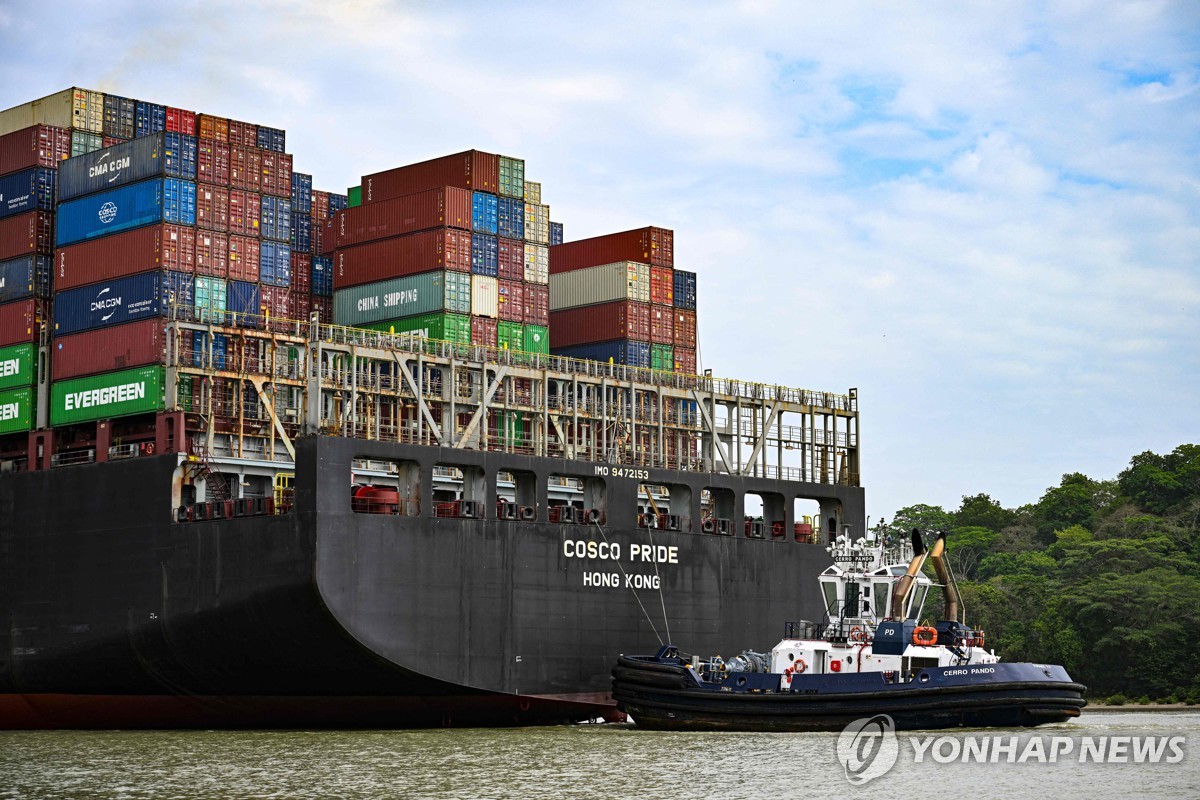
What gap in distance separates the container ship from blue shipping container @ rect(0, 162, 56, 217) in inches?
3.4

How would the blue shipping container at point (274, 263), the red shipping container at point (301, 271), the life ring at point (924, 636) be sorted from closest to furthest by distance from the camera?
the life ring at point (924, 636) < the blue shipping container at point (274, 263) < the red shipping container at point (301, 271)

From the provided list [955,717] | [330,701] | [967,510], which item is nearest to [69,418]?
[330,701]

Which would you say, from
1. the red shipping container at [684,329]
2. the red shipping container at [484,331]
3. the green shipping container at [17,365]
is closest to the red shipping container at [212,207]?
the green shipping container at [17,365]

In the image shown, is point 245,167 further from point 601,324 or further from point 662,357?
point 662,357

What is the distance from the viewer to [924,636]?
41719mm

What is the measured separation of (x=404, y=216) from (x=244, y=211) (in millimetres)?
5564

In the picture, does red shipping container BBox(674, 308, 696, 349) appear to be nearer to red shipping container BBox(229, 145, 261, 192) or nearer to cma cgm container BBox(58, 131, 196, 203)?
red shipping container BBox(229, 145, 261, 192)

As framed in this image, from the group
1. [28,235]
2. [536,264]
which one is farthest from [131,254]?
[536,264]

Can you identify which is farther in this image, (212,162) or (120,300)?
(212,162)

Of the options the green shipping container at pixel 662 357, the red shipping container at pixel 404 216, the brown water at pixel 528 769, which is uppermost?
the red shipping container at pixel 404 216

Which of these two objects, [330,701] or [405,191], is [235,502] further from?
[405,191]

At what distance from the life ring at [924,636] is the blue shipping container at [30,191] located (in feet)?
91.3

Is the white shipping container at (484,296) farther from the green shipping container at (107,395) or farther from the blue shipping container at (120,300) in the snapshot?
the green shipping container at (107,395)

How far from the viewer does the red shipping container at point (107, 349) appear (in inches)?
1860
